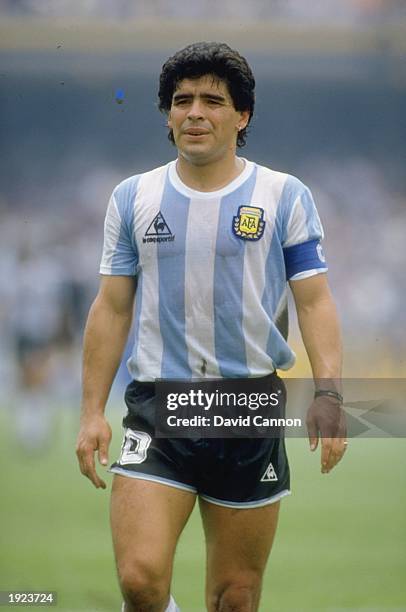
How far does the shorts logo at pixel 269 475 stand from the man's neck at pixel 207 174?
A: 0.80 m

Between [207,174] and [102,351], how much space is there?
1.89 ft

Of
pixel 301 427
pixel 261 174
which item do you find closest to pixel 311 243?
pixel 261 174

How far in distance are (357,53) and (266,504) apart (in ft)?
4.53

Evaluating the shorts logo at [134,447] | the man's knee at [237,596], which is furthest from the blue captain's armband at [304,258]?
the man's knee at [237,596]

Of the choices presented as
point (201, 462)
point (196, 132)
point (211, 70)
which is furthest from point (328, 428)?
point (211, 70)

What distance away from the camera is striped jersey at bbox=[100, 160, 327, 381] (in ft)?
11.4

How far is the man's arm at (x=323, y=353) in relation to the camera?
3484 mm

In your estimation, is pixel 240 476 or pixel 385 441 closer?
pixel 240 476

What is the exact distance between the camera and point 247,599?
350cm

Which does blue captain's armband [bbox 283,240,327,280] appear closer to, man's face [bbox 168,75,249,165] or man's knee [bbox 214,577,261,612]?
man's face [bbox 168,75,249,165]

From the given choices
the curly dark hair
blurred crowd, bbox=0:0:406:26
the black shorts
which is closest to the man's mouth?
the curly dark hair

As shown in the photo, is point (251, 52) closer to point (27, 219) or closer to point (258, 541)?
point (27, 219)

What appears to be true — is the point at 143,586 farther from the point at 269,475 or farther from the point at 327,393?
the point at 327,393

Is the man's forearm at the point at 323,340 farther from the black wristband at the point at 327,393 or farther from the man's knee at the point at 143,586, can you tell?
the man's knee at the point at 143,586
